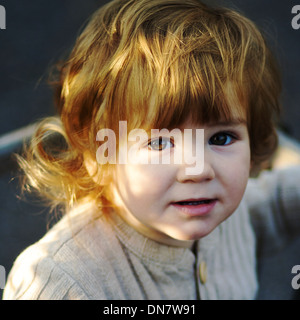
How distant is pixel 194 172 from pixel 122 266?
245 millimetres

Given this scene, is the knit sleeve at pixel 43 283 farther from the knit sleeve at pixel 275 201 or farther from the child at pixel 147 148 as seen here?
the knit sleeve at pixel 275 201

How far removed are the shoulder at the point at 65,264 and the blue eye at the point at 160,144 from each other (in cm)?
20

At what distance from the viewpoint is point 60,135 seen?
35.6 inches

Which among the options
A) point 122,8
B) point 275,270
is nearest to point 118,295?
point 122,8

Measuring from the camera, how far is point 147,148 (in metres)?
0.73

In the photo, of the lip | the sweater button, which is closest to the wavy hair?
the lip

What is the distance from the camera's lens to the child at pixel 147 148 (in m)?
0.71

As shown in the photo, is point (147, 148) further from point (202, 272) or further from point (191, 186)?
point (202, 272)

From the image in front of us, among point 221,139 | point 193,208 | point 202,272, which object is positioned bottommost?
point 202,272

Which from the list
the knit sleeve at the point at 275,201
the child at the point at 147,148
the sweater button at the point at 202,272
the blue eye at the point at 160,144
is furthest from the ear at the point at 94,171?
the knit sleeve at the point at 275,201

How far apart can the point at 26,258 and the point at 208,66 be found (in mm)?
433

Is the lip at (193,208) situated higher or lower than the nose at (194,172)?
lower

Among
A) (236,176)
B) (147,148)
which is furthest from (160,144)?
(236,176)
